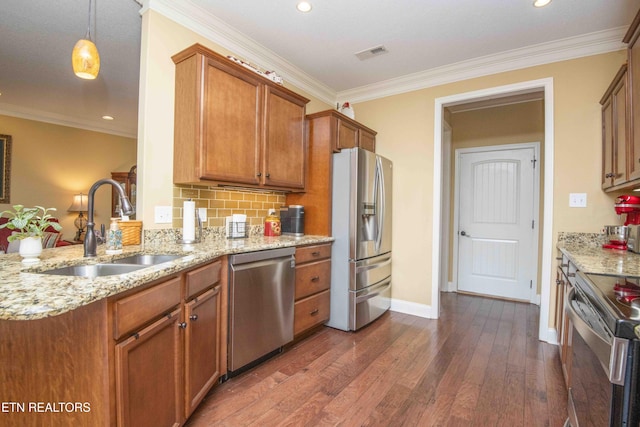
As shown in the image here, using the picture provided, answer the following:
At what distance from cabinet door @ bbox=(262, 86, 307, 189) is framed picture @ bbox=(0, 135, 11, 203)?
14.4 ft

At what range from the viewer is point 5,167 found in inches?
172

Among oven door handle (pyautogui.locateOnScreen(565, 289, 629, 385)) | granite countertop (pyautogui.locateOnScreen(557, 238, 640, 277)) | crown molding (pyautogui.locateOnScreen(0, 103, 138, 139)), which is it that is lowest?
oven door handle (pyautogui.locateOnScreen(565, 289, 629, 385))

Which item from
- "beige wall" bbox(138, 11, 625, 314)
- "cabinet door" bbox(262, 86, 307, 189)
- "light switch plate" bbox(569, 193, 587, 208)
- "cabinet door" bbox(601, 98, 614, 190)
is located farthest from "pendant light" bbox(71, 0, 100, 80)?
"light switch plate" bbox(569, 193, 587, 208)

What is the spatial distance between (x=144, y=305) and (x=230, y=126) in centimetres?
148

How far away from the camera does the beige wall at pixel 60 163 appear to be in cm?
451

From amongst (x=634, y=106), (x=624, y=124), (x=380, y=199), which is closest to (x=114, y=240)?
(x=380, y=199)

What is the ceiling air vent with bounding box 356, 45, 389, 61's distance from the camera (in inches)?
111

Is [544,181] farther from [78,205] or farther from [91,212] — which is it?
[78,205]

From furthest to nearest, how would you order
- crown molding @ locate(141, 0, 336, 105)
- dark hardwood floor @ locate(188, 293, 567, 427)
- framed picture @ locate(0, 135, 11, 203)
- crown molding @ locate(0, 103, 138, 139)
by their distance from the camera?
1. crown molding @ locate(0, 103, 138, 139)
2. framed picture @ locate(0, 135, 11, 203)
3. crown molding @ locate(141, 0, 336, 105)
4. dark hardwood floor @ locate(188, 293, 567, 427)

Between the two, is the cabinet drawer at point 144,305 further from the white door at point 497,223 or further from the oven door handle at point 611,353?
the white door at point 497,223

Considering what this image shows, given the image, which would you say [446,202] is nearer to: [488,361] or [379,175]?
[379,175]

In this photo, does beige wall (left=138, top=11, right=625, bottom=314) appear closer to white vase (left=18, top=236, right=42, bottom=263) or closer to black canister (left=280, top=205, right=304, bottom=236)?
white vase (left=18, top=236, right=42, bottom=263)

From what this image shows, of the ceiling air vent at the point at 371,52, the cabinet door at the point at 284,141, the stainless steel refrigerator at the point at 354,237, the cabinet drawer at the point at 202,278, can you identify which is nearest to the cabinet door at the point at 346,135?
the stainless steel refrigerator at the point at 354,237

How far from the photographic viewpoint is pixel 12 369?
41.0 inches
